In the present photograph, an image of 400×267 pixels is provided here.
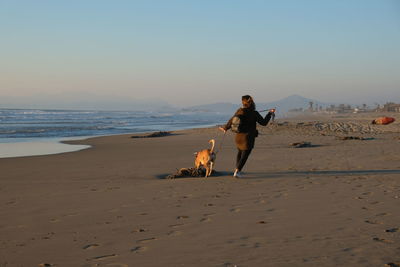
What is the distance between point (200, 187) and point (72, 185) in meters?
2.55

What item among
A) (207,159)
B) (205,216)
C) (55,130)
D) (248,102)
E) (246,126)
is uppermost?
(248,102)

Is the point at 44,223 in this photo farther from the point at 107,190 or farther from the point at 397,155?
the point at 397,155

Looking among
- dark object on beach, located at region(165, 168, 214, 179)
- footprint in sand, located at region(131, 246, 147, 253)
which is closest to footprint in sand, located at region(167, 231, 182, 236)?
footprint in sand, located at region(131, 246, 147, 253)

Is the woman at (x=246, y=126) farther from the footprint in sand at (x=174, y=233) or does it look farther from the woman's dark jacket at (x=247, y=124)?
the footprint in sand at (x=174, y=233)

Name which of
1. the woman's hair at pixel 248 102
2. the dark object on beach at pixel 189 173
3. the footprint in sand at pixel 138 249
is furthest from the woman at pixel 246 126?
the footprint in sand at pixel 138 249

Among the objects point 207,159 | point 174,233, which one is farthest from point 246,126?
point 174,233

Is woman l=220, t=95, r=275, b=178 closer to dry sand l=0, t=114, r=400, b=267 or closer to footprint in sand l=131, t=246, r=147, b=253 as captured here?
dry sand l=0, t=114, r=400, b=267

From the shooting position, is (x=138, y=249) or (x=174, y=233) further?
(x=174, y=233)

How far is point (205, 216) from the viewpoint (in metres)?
5.60

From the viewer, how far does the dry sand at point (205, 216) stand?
407cm

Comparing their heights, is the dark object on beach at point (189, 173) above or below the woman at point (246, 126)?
below

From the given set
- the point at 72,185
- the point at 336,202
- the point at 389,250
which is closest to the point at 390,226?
the point at 389,250

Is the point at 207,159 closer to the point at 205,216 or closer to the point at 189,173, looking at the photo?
the point at 189,173

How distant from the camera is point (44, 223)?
5.45m
